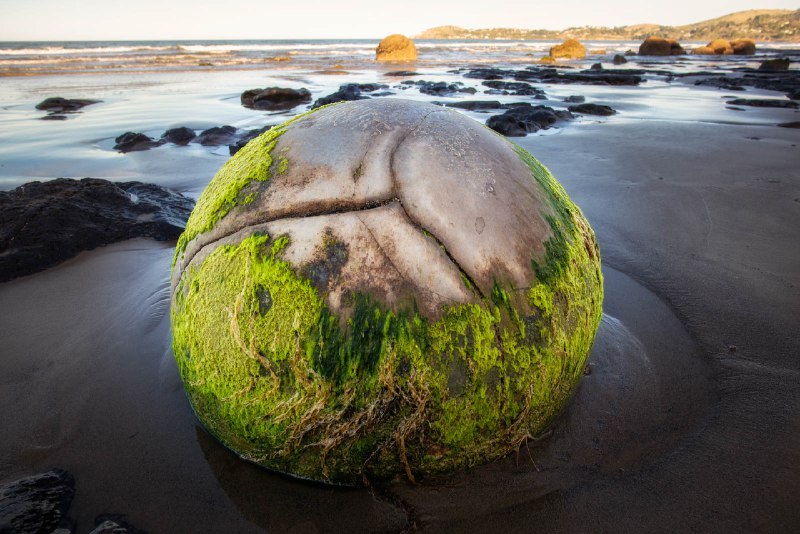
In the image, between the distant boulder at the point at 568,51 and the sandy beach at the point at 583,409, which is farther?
the distant boulder at the point at 568,51

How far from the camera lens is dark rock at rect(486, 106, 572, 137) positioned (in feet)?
29.6

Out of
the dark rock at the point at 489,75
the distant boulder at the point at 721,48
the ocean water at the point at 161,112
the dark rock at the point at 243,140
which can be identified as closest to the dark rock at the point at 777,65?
the ocean water at the point at 161,112

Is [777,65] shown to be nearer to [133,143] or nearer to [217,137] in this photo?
[217,137]

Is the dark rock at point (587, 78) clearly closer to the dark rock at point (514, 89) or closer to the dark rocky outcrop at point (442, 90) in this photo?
the dark rock at point (514, 89)

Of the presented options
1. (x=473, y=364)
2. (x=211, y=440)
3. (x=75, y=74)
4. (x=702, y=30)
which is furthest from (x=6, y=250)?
(x=702, y=30)

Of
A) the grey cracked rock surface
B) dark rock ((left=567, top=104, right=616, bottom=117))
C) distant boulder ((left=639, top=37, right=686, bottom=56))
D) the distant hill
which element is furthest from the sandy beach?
the distant hill

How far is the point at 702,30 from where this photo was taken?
114 m

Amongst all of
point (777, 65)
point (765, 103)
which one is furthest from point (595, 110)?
point (777, 65)

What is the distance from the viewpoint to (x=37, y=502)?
1765 millimetres

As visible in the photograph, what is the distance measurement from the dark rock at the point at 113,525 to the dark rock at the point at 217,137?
24.2ft

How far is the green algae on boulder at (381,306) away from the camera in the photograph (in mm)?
1636

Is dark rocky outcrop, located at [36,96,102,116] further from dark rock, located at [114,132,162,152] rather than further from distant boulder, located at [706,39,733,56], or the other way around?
distant boulder, located at [706,39,733,56]

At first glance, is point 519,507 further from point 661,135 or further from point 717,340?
point 661,135

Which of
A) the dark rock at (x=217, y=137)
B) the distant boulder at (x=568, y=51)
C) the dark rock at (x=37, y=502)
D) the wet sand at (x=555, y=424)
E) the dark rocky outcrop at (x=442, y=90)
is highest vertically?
the distant boulder at (x=568, y=51)
